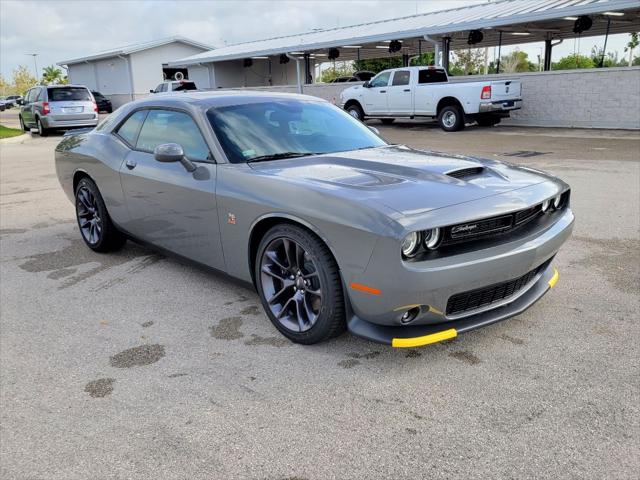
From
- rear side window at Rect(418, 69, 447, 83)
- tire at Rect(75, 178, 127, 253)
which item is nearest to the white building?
rear side window at Rect(418, 69, 447, 83)

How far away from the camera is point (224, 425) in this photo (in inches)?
107

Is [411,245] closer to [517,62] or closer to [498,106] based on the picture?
[498,106]

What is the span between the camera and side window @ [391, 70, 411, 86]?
62.4 ft

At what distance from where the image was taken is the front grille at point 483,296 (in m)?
3.08

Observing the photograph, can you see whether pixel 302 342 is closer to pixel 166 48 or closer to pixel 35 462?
pixel 35 462

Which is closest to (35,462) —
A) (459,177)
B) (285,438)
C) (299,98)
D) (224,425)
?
(224,425)

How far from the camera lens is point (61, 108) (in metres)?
20.2

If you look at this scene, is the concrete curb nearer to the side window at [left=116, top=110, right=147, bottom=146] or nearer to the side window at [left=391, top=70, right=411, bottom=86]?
A: the side window at [left=391, top=70, right=411, bottom=86]

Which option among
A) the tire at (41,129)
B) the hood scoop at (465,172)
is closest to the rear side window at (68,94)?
the tire at (41,129)

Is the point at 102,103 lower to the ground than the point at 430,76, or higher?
lower

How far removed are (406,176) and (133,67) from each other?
1527 inches

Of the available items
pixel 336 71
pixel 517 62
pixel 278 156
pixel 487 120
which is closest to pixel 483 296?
pixel 278 156

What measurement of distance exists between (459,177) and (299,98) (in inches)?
72.9

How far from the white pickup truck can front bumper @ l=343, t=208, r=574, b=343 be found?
1436 centimetres
